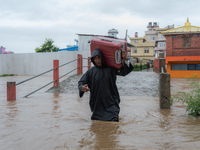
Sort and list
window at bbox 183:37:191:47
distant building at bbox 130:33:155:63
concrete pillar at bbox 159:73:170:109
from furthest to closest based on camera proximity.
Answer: distant building at bbox 130:33:155:63, window at bbox 183:37:191:47, concrete pillar at bbox 159:73:170:109

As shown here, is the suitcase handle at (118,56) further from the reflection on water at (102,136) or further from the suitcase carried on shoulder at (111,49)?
the reflection on water at (102,136)

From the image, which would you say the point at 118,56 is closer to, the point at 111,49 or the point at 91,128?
the point at 111,49

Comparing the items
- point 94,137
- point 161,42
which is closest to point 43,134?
point 94,137

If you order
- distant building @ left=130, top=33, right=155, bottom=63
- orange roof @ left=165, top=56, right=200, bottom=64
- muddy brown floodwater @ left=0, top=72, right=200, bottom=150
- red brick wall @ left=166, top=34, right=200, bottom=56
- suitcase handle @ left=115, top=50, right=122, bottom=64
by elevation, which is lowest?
muddy brown floodwater @ left=0, top=72, right=200, bottom=150

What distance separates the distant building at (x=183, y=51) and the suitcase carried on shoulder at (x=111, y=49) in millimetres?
19100

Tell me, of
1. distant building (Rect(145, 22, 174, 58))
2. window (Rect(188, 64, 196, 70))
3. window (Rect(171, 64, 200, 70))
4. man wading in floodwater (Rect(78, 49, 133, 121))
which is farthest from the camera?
distant building (Rect(145, 22, 174, 58))

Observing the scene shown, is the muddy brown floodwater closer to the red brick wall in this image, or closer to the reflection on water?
the reflection on water

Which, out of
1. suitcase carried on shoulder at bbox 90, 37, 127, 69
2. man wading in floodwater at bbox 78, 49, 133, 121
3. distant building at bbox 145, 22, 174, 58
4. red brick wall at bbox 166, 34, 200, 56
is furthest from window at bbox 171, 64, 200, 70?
man wading in floodwater at bbox 78, 49, 133, 121

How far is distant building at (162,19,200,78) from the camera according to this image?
74.3 feet

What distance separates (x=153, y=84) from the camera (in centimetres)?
1061

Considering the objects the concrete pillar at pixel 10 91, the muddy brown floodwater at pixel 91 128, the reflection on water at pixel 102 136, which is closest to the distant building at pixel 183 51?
the muddy brown floodwater at pixel 91 128

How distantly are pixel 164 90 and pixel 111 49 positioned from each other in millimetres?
2473

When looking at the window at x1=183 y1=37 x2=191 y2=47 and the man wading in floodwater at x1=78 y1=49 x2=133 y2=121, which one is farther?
the window at x1=183 y1=37 x2=191 y2=47

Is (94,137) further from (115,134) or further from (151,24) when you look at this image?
(151,24)
